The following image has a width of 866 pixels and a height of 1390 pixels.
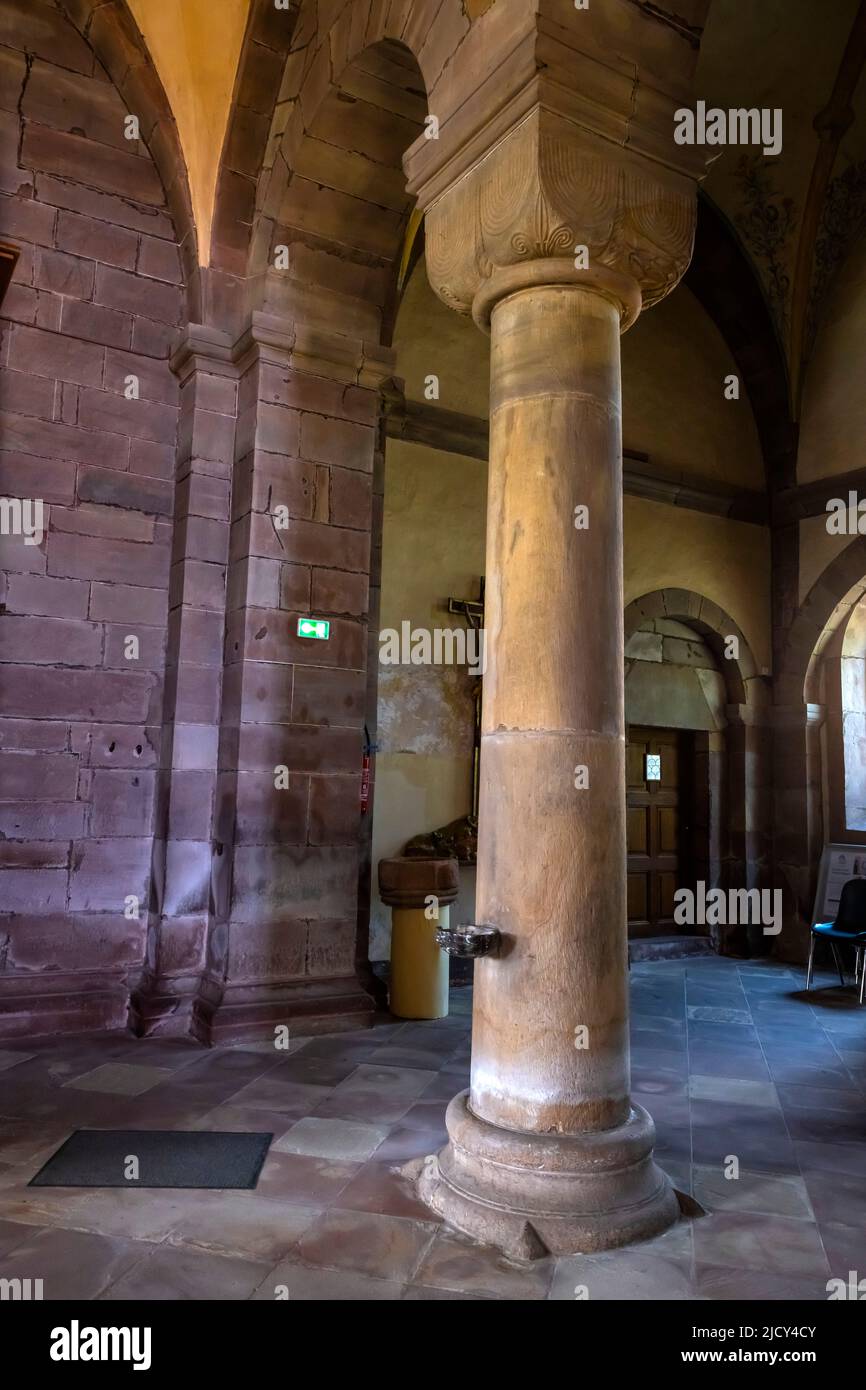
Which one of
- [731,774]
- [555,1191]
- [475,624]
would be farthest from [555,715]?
[731,774]

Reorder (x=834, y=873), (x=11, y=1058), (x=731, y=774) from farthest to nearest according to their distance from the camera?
(x=731, y=774), (x=834, y=873), (x=11, y=1058)

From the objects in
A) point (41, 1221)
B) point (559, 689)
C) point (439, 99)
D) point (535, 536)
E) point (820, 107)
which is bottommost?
point (41, 1221)

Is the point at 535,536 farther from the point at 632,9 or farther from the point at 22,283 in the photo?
the point at 22,283

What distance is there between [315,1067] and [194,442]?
3171 mm

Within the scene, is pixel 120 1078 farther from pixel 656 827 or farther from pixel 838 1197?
pixel 656 827

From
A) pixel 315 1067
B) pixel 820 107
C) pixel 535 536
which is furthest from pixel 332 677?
pixel 820 107

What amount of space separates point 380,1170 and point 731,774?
5.73 m

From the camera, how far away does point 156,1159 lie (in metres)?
3.05

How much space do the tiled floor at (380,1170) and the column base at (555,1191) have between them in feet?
0.19

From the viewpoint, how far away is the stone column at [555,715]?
261 cm

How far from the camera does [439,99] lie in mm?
3232

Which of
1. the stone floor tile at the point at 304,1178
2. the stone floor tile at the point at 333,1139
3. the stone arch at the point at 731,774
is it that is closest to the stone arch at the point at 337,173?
the stone arch at the point at 731,774

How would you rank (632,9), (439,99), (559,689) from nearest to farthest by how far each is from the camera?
1. (559,689)
2. (632,9)
3. (439,99)

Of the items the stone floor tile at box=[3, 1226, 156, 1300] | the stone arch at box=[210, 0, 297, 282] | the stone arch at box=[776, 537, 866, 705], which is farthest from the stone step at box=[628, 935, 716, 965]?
the stone arch at box=[210, 0, 297, 282]
